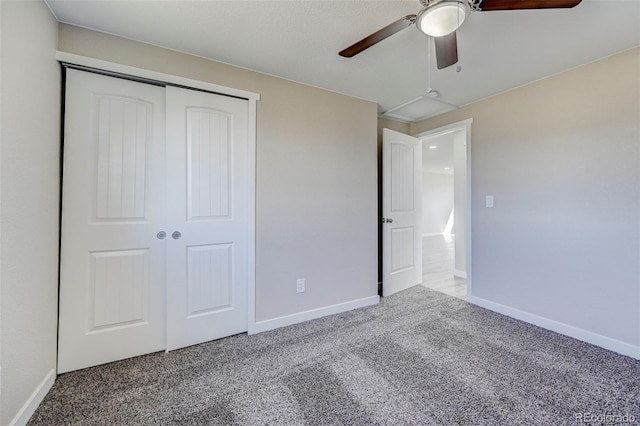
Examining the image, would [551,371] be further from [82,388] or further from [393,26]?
[82,388]

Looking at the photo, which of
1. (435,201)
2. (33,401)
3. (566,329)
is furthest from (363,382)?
(435,201)

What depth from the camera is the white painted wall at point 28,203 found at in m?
1.23

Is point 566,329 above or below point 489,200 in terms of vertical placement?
below

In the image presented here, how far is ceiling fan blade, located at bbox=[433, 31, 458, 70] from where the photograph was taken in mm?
1448

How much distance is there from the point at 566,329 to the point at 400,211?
191cm

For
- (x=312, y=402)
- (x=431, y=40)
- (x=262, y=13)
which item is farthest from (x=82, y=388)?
(x=431, y=40)

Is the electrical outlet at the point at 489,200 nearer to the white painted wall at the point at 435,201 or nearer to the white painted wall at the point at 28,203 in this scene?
the white painted wall at the point at 28,203

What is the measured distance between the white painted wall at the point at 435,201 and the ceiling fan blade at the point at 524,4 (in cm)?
879

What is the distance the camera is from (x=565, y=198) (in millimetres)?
2354

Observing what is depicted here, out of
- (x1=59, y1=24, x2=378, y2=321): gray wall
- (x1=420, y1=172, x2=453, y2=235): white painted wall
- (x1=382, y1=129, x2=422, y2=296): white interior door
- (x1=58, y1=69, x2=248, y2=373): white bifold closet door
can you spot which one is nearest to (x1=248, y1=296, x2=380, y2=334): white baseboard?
(x1=59, y1=24, x2=378, y2=321): gray wall

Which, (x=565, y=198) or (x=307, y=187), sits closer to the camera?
(x=565, y=198)

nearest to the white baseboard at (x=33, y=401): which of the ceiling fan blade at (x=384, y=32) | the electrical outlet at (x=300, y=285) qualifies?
the electrical outlet at (x=300, y=285)

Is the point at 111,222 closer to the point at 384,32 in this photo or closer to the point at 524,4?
the point at 384,32

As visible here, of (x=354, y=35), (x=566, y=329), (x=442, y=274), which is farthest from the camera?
(x=442, y=274)
